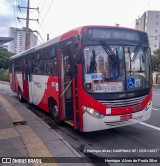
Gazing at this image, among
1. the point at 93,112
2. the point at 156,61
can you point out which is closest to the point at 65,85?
the point at 93,112

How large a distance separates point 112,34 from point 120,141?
3.00 metres

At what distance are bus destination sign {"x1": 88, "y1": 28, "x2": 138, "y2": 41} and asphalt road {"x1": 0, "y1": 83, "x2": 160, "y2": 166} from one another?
289cm

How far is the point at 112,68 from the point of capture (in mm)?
7145

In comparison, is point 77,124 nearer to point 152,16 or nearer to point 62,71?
point 62,71

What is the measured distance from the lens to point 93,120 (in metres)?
6.86

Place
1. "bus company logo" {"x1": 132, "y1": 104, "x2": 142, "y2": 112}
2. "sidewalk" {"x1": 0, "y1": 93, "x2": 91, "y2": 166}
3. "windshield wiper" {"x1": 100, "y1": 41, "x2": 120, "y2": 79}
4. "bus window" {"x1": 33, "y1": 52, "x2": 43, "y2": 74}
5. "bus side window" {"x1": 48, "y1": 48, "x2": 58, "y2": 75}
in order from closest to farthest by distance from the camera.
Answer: "sidewalk" {"x1": 0, "y1": 93, "x2": 91, "y2": 166} < "windshield wiper" {"x1": 100, "y1": 41, "x2": 120, "y2": 79} < "bus company logo" {"x1": 132, "y1": 104, "x2": 142, "y2": 112} < "bus side window" {"x1": 48, "y1": 48, "x2": 58, "y2": 75} < "bus window" {"x1": 33, "y1": 52, "x2": 43, "y2": 74}

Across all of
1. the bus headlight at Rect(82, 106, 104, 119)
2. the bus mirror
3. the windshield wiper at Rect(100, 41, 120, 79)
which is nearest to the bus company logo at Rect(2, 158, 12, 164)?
the bus headlight at Rect(82, 106, 104, 119)

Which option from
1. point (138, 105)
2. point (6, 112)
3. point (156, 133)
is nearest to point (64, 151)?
point (138, 105)

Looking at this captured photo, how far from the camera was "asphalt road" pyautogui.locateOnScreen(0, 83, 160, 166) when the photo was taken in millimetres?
6379

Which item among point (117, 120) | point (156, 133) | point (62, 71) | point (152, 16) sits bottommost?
point (156, 133)

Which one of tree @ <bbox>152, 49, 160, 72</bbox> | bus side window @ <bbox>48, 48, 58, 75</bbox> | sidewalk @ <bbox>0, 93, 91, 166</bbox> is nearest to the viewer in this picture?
sidewalk @ <bbox>0, 93, 91, 166</bbox>

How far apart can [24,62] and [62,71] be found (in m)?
6.41

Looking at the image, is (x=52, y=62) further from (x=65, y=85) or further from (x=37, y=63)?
(x=37, y=63)

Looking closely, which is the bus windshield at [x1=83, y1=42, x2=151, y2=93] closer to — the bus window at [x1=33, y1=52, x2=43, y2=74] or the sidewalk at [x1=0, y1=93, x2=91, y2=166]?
the sidewalk at [x1=0, y1=93, x2=91, y2=166]
